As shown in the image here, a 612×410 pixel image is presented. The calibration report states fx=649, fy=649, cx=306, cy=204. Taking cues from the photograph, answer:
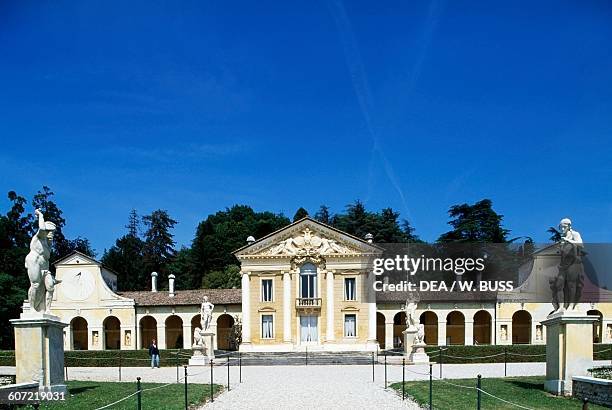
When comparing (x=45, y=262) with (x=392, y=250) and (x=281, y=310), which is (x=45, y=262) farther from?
(x=392, y=250)

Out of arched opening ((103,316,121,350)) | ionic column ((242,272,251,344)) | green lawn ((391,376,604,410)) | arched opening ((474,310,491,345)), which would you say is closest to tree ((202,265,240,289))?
arched opening ((103,316,121,350))

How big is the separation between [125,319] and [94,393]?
33.6 meters

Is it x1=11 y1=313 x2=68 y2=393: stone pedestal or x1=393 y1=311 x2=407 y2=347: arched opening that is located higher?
x1=11 y1=313 x2=68 y2=393: stone pedestal

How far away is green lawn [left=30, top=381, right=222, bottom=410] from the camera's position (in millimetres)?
15253

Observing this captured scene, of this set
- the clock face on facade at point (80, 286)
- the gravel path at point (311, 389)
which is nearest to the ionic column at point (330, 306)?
the gravel path at point (311, 389)

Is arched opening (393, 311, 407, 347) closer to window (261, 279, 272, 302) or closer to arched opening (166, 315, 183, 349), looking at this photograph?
window (261, 279, 272, 302)

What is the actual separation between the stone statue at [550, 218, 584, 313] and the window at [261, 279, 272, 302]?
101 feet

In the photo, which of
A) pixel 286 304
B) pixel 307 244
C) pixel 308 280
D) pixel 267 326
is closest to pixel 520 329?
pixel 308 280

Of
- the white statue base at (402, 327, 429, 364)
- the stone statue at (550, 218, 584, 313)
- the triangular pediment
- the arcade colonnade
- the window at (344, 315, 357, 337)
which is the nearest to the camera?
the stone statue at (550, 218, 584, 313)

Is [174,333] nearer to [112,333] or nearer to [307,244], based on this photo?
[112,333]

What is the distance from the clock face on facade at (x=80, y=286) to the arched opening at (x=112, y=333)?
4.20 meters

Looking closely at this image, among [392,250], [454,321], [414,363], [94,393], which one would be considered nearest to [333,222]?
[392,250]

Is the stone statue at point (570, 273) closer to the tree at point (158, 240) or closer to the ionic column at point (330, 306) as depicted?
the ionic column at point (330, 306)

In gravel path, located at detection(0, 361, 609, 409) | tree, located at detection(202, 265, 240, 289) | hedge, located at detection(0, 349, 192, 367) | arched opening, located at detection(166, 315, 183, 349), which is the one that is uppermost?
tree, located at detection(202, 265, 240, 289)
